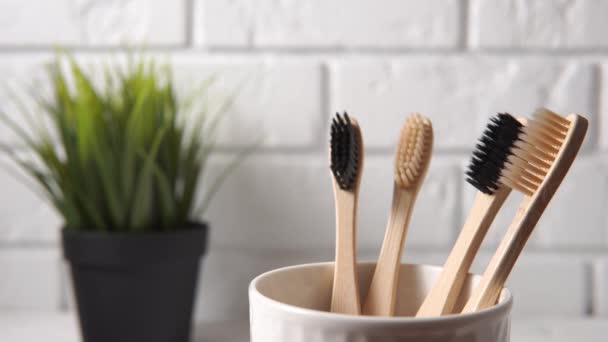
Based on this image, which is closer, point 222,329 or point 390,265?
point 390,265

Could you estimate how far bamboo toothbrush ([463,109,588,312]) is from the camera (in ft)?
0.98

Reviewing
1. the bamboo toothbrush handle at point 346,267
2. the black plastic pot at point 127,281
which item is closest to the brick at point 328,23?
the black plastic pot at point 127,281

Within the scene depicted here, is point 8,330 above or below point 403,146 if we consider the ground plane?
below

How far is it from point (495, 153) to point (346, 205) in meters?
0.09

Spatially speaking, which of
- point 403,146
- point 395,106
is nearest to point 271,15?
point 395,106

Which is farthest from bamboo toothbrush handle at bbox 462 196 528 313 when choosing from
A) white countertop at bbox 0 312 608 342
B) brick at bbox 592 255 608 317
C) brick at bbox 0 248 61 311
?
brick at bbox 0 248 61 311

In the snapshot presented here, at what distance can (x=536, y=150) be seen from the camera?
0.32m

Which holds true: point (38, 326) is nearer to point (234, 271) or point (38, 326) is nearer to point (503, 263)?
point (234, 271)

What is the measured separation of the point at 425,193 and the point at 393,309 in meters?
0.30

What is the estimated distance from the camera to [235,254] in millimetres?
670

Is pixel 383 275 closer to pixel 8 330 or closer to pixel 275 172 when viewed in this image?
pixel 275 172

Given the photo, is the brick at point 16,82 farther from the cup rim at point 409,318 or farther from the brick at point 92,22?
the cup rim at point 409,318

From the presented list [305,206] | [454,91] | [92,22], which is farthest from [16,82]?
[454,91]

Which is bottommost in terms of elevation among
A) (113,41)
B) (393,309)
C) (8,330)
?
(8,330)
